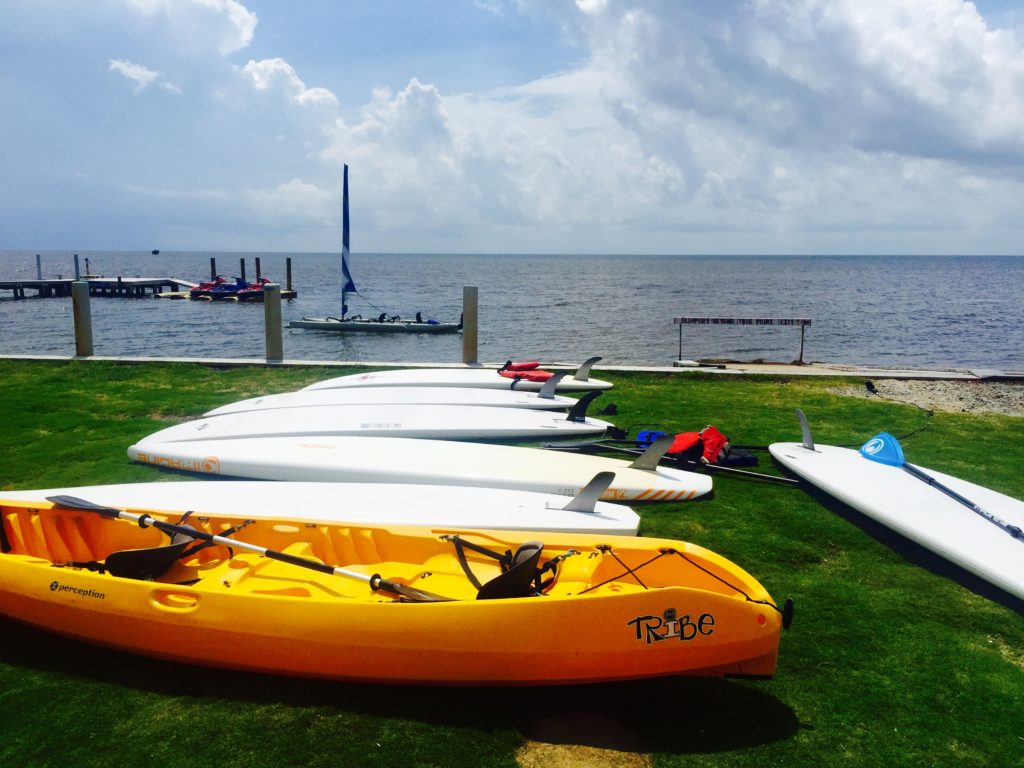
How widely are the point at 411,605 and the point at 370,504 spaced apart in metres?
2.04

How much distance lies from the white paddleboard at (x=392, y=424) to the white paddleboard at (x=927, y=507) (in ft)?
8.43

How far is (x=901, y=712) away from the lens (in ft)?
11.6

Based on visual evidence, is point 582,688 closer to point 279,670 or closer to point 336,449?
point 279,670

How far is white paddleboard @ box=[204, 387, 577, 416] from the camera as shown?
8.95m

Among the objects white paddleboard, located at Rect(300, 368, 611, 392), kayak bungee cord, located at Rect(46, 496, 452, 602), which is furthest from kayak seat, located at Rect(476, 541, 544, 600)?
white paddleboard, located at Rect(300, 368, 611, 392)

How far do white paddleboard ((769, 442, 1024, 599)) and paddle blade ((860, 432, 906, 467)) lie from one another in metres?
0.06

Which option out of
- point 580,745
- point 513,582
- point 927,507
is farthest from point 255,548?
point 927,507

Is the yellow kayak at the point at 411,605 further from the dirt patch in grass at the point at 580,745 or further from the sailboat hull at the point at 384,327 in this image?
the sailboat hull at the point at 384,327

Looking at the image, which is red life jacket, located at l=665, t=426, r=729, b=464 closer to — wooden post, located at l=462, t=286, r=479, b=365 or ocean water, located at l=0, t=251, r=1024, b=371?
wooden post, located at l=462, t=286, r=479, b=365

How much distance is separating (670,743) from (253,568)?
250 cm

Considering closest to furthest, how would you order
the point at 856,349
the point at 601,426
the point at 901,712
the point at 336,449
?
1. the point at 901,712
2. the point at 336,449
3. the point at 601,426
4. the point at 856,349

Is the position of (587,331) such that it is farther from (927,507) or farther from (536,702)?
(536,702)

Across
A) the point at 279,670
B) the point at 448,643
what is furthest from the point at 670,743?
the point at 279,670

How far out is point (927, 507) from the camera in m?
5.71
